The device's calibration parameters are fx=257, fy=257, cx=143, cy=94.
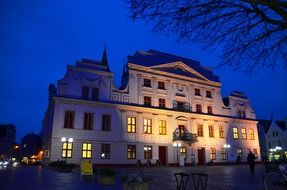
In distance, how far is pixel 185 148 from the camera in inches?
1465

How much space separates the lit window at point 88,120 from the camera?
1232 inches

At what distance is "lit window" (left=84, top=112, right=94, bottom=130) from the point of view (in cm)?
3130

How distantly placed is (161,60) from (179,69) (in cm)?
327

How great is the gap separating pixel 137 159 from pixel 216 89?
1915 centimetres

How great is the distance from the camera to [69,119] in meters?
30.4

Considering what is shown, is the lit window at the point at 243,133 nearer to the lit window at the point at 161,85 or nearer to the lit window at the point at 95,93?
the lit window at the point at 161,85

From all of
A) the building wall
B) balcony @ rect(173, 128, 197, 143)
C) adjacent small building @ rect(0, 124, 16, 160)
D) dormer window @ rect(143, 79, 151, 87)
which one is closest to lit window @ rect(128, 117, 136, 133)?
the building wall

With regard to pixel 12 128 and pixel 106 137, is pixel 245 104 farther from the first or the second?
pixel 12 128

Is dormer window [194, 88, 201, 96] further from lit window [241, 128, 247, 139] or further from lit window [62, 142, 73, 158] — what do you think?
lit window [62, 142, 73, 158]

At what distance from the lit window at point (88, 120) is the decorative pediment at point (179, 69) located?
11676 mm

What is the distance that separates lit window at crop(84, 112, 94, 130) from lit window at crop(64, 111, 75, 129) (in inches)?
62.6

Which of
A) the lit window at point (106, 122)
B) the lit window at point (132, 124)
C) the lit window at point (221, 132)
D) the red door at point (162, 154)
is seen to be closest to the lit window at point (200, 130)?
the lit window at point (221, 132)

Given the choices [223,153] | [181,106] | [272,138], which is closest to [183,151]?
[181,106]

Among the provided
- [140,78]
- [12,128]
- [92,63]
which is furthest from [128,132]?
[12,128]
